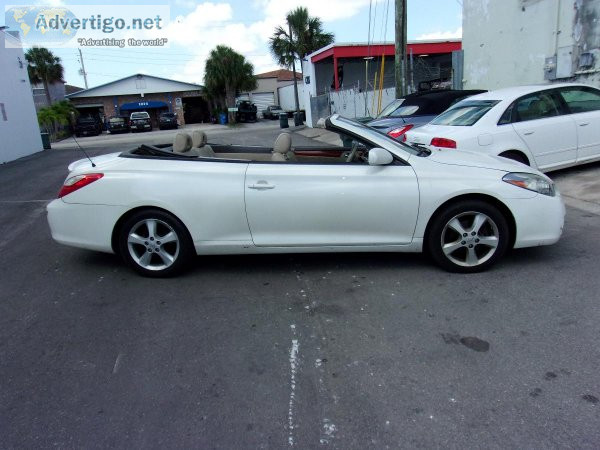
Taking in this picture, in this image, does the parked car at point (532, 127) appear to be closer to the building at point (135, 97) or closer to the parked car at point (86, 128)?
the parked car at point (86, 128)

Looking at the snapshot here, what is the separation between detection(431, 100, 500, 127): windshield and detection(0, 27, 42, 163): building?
1739 centimetres

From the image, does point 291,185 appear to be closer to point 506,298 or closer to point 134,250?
point 134,250

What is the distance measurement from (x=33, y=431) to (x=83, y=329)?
46.3 inches

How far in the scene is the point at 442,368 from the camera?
292cm

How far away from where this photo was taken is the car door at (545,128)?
23.6 ft

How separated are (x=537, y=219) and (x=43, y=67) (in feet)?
172

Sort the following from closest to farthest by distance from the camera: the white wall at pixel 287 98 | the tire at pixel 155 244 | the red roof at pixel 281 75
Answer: the tire at pixel 155 244 → the white wall at pixel 287 98 → the red roof at pixel 281 75

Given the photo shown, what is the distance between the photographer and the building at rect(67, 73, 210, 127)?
5009 centimetres

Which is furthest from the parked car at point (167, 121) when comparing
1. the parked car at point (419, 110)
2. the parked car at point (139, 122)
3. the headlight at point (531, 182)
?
the headlight at point (531, 182)

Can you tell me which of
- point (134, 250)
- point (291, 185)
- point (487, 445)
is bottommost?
point (487, 445)

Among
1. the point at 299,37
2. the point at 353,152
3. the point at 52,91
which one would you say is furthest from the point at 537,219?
the point at 52,91

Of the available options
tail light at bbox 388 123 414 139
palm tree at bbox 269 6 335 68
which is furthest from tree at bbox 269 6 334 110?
tail light at bbox 388 123 414 139

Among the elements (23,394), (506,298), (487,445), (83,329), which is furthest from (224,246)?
(487,445)

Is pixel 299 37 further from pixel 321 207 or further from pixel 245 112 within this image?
pixel 321 207
